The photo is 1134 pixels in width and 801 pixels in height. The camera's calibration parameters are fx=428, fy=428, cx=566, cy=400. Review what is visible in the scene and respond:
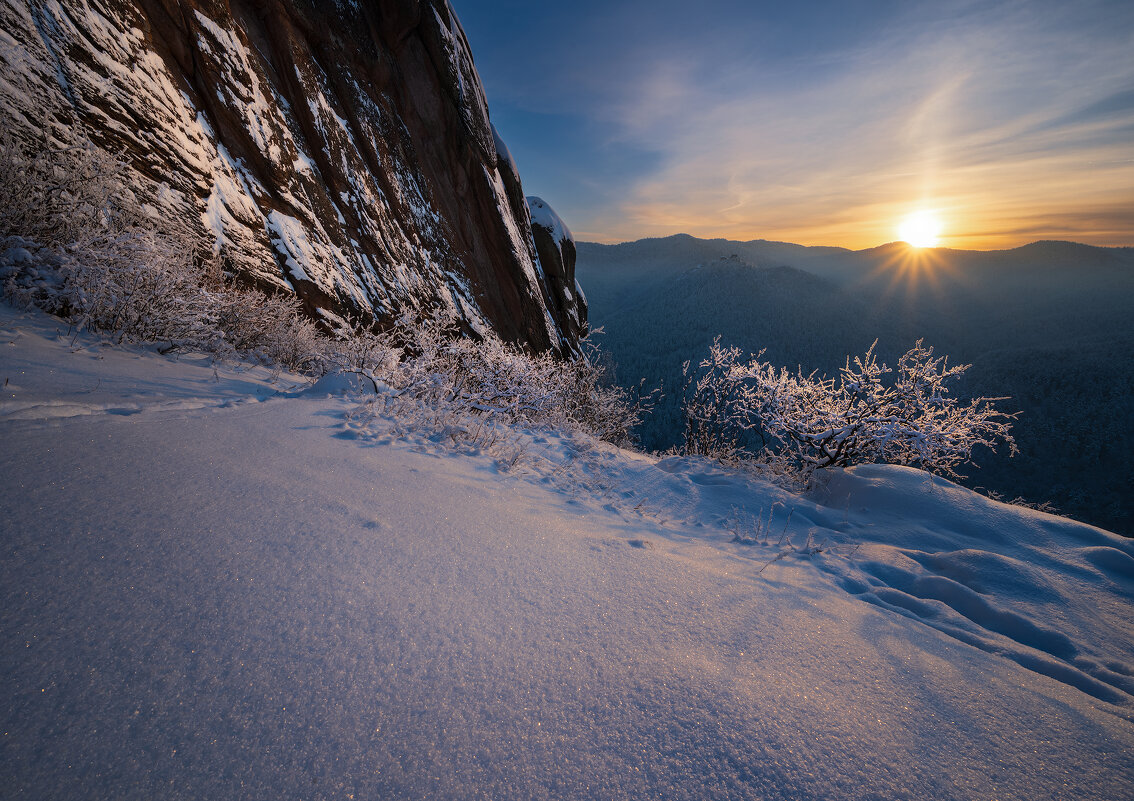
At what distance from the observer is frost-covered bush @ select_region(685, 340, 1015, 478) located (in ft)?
16.7

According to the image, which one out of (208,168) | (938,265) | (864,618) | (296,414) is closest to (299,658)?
(864,618)

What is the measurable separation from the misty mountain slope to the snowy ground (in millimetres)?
33114

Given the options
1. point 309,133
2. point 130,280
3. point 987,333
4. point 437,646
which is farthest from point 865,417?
point 987,333

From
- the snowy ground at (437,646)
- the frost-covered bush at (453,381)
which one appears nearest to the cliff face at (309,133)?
the frost-covered bush at (453,381)

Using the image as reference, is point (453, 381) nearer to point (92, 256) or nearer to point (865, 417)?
point (92, 256)

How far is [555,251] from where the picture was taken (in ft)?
67.4

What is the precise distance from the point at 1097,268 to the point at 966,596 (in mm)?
273089

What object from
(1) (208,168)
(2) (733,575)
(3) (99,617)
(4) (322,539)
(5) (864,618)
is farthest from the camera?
(1) (208,168)

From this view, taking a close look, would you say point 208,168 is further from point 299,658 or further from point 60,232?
point 299,658

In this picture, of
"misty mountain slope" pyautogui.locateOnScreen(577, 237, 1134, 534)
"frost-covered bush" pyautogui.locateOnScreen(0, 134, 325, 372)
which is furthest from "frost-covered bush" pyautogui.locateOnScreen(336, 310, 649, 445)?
"misty mountain slope" pyautogui.locateOnScreen(577, 237, 1134, 534)

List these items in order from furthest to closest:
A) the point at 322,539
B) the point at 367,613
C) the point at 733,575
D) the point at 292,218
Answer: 1. the point at 292,218
2. the point at 733,575
3. the point at 322,539
4. the point at 367,613

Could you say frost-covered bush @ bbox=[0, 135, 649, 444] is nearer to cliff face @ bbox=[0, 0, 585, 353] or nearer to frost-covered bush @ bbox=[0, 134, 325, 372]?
frost-covered bush @ bbox=[0, 134, 325, 372]

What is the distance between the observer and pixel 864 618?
188cm

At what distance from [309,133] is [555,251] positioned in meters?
12.2
